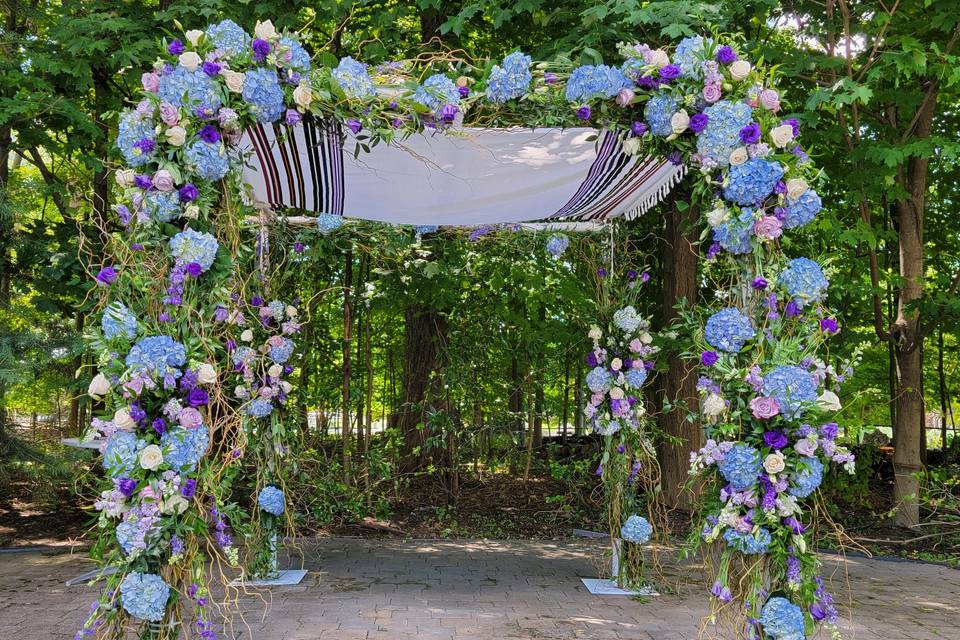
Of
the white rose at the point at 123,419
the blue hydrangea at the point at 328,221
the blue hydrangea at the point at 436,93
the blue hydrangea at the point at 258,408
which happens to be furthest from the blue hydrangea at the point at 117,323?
the blue hydrangea at the point at 328,221

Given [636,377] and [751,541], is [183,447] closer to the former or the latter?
[751,541]

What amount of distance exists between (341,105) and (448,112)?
443mm

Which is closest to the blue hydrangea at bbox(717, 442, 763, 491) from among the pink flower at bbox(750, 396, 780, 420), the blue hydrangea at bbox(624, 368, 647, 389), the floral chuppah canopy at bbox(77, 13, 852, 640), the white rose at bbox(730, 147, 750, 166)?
the floral chuppah canopy at bbox(77, 13, 852, 640)

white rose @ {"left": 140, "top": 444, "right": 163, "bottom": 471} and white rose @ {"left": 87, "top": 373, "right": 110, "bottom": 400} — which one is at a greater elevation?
white rose @ {"left": 87, "top": 373, "right": 110, "bottom": 400}

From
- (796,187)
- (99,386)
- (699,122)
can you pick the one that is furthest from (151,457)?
(796,187)

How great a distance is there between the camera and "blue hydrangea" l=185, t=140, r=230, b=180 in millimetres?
2662

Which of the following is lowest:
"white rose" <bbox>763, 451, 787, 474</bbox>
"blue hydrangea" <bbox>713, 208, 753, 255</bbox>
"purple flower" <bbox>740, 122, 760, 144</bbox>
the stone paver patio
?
the stone paver patio

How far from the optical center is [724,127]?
2.79m

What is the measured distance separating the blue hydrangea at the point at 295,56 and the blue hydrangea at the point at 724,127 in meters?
1.65

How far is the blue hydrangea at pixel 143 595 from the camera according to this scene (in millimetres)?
2537

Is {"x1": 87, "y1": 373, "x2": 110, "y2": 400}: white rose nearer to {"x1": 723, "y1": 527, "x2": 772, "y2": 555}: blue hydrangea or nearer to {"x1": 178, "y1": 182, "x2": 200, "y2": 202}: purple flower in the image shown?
{"x1": 178, "y1": 182, "x2": 200, "y2": 202}: purple flower

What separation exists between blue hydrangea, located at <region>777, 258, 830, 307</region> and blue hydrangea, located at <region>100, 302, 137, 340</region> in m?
2.55

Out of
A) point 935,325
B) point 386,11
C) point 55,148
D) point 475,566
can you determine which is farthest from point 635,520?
point 55,148

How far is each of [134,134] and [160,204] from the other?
0.28 meters
